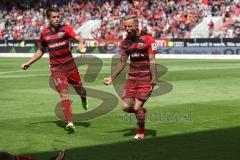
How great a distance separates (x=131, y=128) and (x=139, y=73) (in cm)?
173

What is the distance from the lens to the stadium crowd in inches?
1946

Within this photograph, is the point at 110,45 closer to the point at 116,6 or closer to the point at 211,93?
the point at 116,6

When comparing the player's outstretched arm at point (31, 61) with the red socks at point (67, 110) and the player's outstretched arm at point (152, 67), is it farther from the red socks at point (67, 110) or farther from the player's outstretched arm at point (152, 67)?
the player's outstretched arm at point (152, 67)

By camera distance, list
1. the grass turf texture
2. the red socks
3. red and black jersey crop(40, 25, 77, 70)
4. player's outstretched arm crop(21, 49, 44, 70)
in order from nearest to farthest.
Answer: the grass turf texture, the red socks, red and black jersey crop(40, 25, 77, 70), player's outstretched arm crop(21, 49, 44, 70)

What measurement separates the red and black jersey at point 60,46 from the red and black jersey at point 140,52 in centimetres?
187

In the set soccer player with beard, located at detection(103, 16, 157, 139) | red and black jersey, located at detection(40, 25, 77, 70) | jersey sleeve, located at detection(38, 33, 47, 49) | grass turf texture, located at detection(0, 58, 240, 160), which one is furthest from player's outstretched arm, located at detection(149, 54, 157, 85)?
jersey sleeve, located at detection(38, 33, 47, 49)

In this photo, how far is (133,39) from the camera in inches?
432

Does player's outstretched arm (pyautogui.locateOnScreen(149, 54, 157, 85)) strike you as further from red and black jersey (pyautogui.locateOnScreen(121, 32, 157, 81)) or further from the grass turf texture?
the grass turf texture

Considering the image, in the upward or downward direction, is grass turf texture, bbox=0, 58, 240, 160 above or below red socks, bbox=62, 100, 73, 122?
below

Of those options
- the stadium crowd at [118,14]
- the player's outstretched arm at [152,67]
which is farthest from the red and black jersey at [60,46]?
the stadium crowd at [118,14]

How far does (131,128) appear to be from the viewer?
1233cm

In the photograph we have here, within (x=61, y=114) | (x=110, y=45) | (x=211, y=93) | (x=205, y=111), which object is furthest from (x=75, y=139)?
(x=110, y=45)

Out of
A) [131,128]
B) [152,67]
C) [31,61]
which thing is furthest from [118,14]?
[152,67]

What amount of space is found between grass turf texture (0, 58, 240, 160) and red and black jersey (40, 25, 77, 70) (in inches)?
53.6
